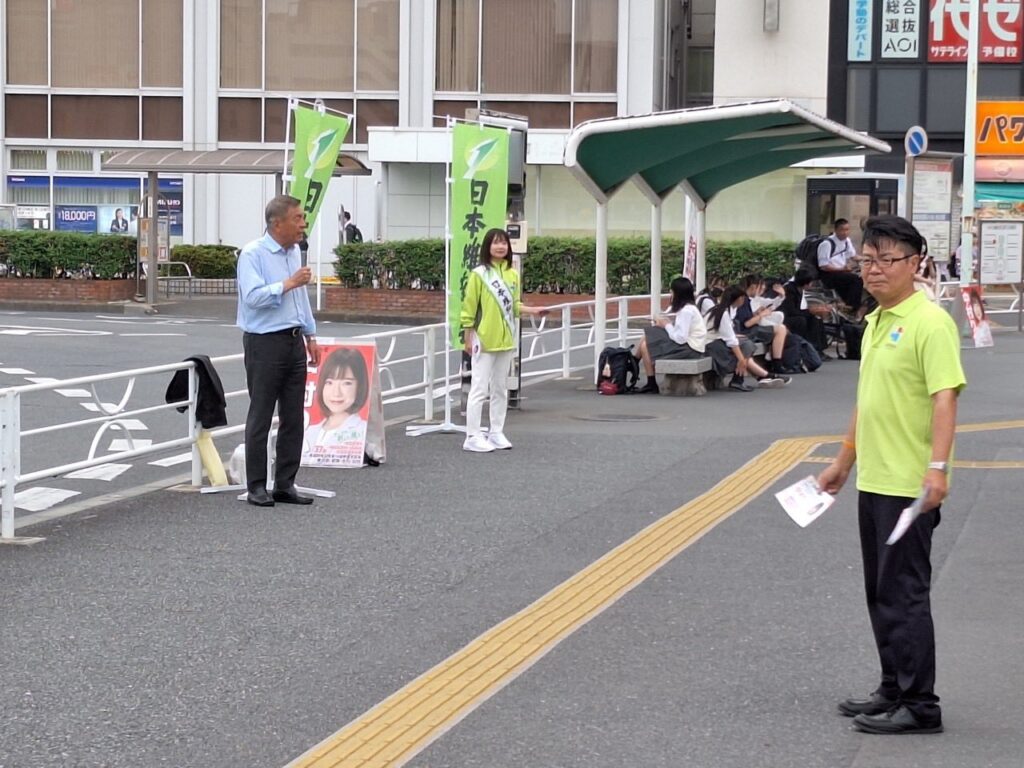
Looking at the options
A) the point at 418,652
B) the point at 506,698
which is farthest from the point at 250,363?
the point at 506,698

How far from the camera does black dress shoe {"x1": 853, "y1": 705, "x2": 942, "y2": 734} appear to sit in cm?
543

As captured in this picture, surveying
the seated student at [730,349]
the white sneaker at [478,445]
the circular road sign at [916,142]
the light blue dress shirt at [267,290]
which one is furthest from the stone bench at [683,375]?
the circular road sign at [916,142]

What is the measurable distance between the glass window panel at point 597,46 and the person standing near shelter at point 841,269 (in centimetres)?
1798

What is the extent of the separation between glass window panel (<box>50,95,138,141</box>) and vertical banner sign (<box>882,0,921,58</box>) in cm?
1957

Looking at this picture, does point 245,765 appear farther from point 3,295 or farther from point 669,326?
point 3,295

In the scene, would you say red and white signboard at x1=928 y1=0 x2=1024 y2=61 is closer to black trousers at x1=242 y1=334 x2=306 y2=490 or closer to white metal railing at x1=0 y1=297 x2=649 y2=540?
white metal railing at x1=0 y1=297 x2=649 y2=540

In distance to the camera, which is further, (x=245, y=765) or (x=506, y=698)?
(x=506, y=698)

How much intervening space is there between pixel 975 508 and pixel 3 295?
25.6 meters

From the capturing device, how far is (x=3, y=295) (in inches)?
1267

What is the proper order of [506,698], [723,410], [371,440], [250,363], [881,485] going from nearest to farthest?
[881,485], [506,698], [250,363], [371,440], [723,410]

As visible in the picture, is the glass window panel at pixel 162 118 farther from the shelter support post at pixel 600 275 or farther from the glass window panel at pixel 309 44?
the shelter support post at pixel 600 275

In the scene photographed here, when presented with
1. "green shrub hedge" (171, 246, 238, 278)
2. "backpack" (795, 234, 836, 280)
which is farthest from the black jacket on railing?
"green shrub hedge" (171, 246, 238, 278)

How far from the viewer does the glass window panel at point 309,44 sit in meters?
41.0

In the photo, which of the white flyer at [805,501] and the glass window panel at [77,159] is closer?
the white flyer at [805,501]
